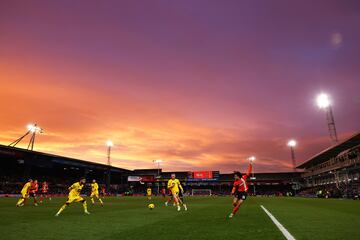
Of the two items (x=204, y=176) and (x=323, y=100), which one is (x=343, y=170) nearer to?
(x=323, y=100)

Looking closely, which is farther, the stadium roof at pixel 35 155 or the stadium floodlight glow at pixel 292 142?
the stadium floodlight glow at pixel 292 142

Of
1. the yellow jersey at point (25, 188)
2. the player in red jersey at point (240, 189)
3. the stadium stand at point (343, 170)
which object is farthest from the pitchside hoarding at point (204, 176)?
the player in red jersey at point (240, 189)

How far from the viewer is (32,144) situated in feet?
241

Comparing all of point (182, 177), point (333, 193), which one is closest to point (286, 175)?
point (182, 177)

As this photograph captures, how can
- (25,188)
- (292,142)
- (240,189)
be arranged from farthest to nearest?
1. (292,142)
2. (25,188)
3. (240,189)

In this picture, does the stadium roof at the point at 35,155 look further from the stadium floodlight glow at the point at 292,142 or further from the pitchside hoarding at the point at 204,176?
the stadium floodlight glow at the point at 292,142

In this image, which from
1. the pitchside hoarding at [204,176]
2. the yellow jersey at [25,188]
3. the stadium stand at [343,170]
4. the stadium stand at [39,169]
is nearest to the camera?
the yellow jersey at [25,188]

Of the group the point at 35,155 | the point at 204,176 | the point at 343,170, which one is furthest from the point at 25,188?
the point at 204,176

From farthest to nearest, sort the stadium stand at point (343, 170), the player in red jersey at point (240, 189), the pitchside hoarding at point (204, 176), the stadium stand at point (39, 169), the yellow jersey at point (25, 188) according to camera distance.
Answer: the pitchside hoarding at point (204, 176) → the stadium stand at point (39, 169) → the stadium stand at point (343, 170) → the yellow jersey at point (25, 188) → the player in red jersey at point (240, 189)

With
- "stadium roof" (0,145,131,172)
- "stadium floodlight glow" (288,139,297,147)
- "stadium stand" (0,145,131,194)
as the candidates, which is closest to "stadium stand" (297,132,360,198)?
"stadium floodlight glow" (288,139,297,147)

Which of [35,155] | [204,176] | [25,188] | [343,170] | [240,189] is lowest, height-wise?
[240,189]

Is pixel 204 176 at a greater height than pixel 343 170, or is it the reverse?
pixel 204 176

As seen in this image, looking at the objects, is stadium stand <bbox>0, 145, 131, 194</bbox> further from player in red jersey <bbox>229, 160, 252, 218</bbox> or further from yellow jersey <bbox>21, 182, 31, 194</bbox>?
player in red jersey <bbox>229, 160, 252, 218</bbox>

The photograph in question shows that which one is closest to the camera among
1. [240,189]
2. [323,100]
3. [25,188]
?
[240,189]
